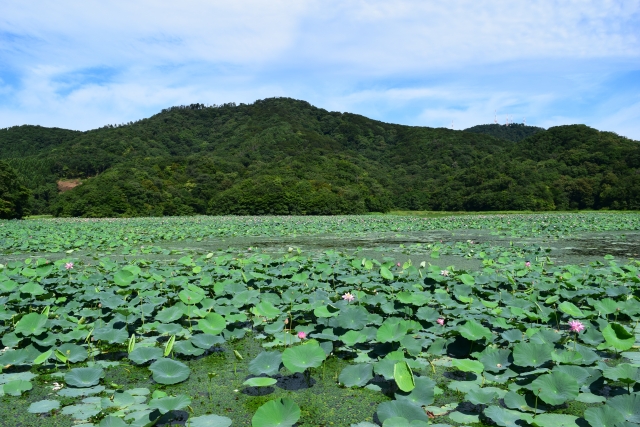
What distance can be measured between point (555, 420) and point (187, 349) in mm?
2233

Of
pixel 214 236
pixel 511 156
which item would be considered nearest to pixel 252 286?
pixel 214 236

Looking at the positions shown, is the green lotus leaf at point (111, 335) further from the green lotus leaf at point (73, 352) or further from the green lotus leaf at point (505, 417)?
the green lotus leaf at point (505, 417)

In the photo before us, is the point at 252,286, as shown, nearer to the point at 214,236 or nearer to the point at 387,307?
the point at 387,307

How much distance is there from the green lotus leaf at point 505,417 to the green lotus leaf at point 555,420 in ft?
0.12

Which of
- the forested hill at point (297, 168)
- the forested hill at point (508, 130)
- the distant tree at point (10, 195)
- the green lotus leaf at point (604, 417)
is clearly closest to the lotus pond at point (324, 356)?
the green lotus leaf at point (604, 417)

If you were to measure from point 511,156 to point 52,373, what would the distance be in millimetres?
57221

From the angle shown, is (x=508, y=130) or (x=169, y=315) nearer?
(x=169, y=315)

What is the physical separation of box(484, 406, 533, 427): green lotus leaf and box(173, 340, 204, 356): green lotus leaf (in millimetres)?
1887

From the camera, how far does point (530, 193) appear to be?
42.3 m

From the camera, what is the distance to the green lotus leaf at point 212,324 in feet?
10.9

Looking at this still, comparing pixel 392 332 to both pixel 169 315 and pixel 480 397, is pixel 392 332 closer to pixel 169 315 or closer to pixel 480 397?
pixel 480 397

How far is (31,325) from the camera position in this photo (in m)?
3.21

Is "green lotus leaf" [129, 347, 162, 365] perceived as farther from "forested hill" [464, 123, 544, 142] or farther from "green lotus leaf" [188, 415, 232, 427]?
"forested hill" [464, 123, 544, 142]

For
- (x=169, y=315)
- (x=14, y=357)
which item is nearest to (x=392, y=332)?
(x=169, y=315)
